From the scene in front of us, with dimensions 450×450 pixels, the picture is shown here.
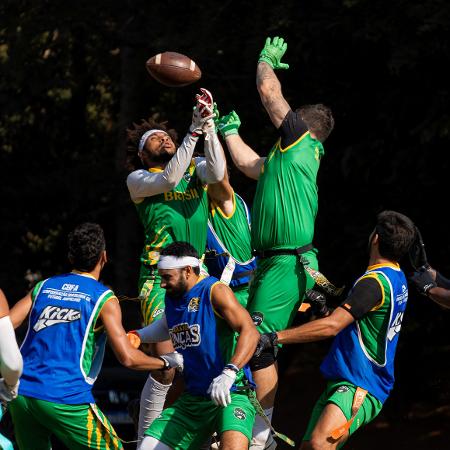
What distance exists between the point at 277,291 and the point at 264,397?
0.79m

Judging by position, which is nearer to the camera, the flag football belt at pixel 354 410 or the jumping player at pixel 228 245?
the flag football belt at pixel 354 410

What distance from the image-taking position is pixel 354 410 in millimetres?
8180

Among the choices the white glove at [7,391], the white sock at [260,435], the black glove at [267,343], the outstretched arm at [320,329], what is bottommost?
the white sock at [260,435]

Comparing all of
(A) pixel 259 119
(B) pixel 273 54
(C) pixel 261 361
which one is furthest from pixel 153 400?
(A) pixel 259 119

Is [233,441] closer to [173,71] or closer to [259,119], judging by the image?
[173,71]

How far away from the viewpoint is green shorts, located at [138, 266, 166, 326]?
9.09 metres

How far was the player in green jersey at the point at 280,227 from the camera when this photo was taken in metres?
8.61

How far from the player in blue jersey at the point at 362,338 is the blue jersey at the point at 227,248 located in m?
1.63

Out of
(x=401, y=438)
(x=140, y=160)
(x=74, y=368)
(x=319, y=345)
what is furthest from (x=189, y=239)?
(x=319, y=345)

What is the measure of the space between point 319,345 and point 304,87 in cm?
423

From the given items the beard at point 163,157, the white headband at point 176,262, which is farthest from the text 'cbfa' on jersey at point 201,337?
the beard at point 163,157

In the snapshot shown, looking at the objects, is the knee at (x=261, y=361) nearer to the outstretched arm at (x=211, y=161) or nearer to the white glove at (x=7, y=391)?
the outstretched arm at (x=211, y=161)

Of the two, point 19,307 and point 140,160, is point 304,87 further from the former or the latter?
point 19,307

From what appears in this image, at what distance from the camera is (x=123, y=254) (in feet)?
61.2
